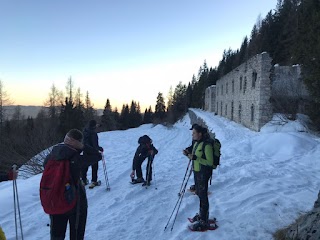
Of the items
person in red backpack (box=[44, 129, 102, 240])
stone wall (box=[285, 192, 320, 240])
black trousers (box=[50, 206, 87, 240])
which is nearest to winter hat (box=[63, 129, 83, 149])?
person in red backpack (box=[44, 129, 102, 240])

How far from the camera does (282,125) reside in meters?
17.1

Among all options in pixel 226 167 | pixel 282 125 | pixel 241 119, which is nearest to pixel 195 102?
pixel 241 119

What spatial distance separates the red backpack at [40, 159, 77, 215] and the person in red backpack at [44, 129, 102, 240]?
0.24 ft

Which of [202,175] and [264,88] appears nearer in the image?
[202,175]

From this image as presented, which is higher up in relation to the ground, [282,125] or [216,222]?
[282,125]

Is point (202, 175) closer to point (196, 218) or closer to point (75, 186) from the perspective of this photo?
point (196, 218)

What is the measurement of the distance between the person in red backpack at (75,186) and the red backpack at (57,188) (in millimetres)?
73

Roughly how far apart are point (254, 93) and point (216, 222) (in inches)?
633

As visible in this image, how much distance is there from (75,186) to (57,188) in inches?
10.3

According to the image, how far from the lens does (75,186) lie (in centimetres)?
397

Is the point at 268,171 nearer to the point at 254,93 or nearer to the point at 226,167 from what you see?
the point at 226,167

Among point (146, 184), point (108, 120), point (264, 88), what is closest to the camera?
point (146, 184)

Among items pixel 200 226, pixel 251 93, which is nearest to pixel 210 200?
pixel 200 226

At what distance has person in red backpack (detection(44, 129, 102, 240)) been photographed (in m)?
3.92
